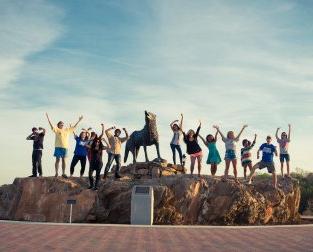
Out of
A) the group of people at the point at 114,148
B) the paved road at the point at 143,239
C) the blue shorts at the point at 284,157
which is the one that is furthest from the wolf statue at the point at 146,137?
the paved road at the point at 143,239

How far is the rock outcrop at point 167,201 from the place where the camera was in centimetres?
1614

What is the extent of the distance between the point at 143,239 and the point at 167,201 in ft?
17.8

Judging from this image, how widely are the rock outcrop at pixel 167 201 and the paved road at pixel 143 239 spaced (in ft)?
8.36

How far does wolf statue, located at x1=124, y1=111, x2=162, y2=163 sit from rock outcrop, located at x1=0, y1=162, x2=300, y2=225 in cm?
203

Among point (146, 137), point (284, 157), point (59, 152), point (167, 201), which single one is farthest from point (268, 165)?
point (59, 152)

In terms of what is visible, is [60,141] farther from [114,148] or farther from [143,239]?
[143,239]

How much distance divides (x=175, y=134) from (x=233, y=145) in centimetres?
246

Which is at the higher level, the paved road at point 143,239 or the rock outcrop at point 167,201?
the rock outcrop at point 167,201

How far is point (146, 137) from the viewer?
1930 cm

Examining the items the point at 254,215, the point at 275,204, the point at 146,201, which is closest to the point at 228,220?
the point at 254,215

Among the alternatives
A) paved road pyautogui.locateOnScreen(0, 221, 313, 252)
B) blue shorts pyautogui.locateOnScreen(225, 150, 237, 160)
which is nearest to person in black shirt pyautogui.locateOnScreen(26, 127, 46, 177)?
paved road pyautogui.locateOnScreen(0, 221, 313, 252)

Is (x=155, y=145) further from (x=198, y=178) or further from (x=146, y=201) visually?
(x=146, y=201)

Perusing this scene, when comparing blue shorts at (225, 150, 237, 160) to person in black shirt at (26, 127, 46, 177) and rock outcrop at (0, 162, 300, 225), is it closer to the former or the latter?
rock outcrop at (0, 162, 300, 225)

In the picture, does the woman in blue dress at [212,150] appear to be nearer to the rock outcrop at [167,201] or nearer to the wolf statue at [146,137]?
the rock outcrop at [167,201]
